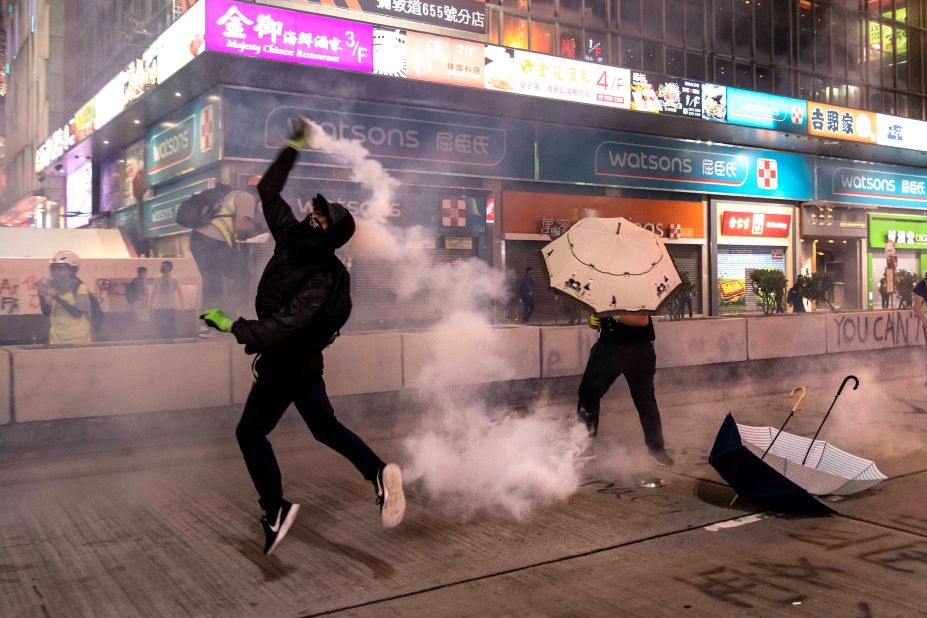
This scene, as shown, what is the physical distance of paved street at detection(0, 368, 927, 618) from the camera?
2.68 metres

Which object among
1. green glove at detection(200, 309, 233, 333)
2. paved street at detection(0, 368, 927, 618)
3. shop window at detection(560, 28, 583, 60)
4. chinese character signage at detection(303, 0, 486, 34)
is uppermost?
shop window at detection(560, 28, 583, 60)

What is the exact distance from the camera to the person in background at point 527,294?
48.8 feet

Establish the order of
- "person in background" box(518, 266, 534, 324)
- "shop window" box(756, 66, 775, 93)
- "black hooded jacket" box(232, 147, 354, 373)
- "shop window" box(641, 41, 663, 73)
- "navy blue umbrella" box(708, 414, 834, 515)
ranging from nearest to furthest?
"black hooded jacket" box(232, 147, 354, 373) → "navy blue umbrella" box(708, 414, 834, 515) → "person in background" box(518, 266, 534, 324) → "shop window" box(641, 41, 663, 73) → "shop window" box(756, 66, 775, 93)

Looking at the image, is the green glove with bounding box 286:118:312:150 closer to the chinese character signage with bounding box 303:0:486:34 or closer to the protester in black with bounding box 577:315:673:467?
the protester in black with bounding box 577:315:673:467

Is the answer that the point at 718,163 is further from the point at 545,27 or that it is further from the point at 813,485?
the point at 813,485

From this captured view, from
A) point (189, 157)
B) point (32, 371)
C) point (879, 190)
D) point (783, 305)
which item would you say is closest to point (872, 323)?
point (783, 305)

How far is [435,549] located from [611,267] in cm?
188

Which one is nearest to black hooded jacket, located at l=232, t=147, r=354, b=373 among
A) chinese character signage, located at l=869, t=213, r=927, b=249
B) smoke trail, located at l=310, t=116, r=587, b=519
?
smoke trail, located at l=310, t=116, r=587, b=519

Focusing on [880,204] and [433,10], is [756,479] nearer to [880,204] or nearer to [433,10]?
[433,10]

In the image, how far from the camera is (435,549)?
3.26 metres

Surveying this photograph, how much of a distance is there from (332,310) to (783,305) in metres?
9.06

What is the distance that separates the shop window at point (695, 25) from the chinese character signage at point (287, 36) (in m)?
9.33

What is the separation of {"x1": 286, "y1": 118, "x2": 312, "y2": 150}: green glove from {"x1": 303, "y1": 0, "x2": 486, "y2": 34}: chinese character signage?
10.2m

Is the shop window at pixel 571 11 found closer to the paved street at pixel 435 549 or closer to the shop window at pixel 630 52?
the shop window at pixel 630 52
